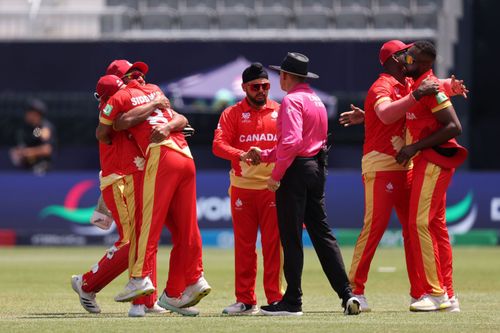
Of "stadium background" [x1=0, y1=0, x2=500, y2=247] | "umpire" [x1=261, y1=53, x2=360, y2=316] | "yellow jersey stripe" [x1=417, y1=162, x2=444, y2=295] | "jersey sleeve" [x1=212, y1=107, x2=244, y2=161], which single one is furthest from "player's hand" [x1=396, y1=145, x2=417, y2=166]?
"stadium background" [x1=0, y1=0, x2=500, y2=247]

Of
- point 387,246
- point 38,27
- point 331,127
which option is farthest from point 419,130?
point 38,27

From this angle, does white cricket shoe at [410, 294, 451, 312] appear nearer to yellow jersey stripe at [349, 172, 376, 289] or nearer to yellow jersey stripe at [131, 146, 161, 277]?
yellow jersey stripe at [349, 172, 376, 289]

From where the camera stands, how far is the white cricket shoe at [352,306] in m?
9.88

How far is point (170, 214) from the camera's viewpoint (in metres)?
10.2

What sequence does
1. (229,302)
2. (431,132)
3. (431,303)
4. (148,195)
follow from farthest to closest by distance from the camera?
(229,302)
(431,132)
(431,303)
(148,195)

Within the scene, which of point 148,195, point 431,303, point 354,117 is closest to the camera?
point 148,195

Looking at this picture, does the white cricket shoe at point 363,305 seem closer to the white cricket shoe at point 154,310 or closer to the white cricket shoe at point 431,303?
the white cricket shoe at point 431,303

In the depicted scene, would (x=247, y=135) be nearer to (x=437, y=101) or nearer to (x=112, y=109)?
(x=112, y=109)

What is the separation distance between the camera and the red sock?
416 inches

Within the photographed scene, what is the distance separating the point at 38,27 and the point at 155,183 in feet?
57.0

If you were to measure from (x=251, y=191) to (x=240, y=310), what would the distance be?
1.03 metres

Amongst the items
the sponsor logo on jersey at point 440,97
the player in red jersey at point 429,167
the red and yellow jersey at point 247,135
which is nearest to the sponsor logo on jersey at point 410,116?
the player in red jersey at point 429,167

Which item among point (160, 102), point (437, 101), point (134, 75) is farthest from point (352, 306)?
point (134, 75)

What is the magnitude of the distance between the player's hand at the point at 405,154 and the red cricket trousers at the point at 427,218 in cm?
13
